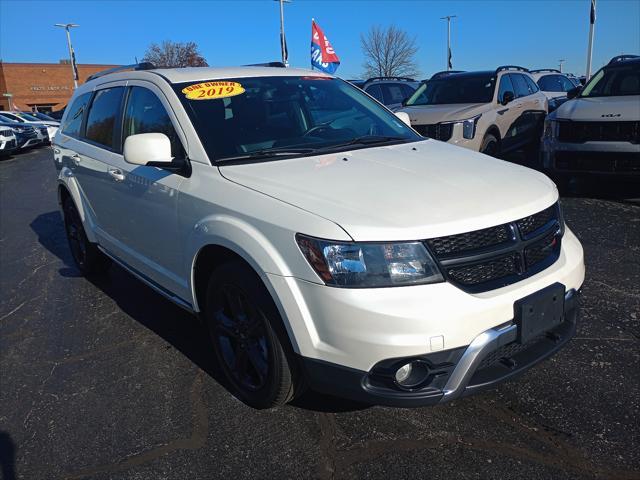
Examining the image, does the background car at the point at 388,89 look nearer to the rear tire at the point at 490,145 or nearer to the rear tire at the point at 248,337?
the rear tire at the point at 490,145

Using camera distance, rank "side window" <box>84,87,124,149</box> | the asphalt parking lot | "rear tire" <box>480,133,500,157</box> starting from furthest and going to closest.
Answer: "rear tire" <box>480,133,500,157</box>
"side window" <box>84,87,124,149</box>
the asphalt parking lot

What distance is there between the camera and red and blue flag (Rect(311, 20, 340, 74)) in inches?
615

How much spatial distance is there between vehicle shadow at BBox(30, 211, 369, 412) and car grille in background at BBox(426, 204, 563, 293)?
1038 millimetres

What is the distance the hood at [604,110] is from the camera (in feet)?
21.7

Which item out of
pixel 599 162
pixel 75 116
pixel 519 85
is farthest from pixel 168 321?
pixel 519 85

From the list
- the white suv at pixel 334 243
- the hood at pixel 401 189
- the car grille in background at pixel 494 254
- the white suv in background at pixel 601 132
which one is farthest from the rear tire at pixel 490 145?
the car grille in background at pixel 494 254

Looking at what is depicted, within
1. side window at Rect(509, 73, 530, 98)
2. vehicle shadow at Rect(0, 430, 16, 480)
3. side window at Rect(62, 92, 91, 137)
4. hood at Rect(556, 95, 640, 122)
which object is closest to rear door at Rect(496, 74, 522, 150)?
side window at Rect(509, 73, 530, 98)

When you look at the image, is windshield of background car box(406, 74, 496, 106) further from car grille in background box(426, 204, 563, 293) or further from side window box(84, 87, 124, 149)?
car grille in background box(426, 204, 563, 293)

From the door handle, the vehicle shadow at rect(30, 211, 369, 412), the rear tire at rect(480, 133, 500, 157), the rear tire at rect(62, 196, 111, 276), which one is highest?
the door handle

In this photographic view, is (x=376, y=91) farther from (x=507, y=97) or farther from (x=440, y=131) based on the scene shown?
(x=440, y=131)

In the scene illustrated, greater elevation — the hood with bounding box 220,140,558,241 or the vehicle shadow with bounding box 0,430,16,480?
the hood with bounding box 220,140,558,241

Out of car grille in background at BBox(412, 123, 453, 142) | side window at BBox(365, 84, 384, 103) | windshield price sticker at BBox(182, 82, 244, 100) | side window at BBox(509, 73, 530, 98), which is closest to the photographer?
windshield price sticker at BBox(182, 82, 244, 100)

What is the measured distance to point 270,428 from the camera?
2.80 meters

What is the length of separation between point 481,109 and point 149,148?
22.3 feet
